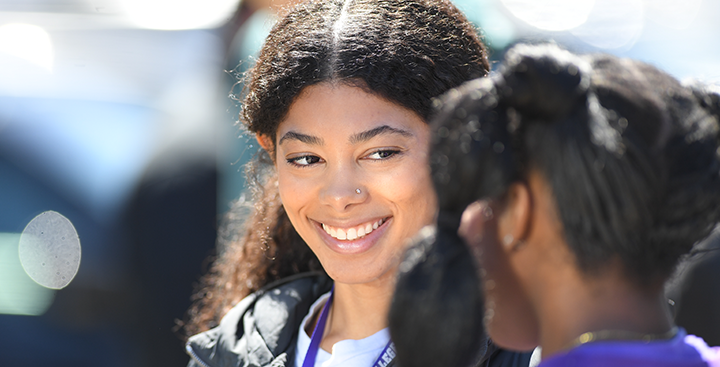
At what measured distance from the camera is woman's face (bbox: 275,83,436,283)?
173cm

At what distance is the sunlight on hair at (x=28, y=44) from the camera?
11.2 ft

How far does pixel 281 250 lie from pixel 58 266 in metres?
1.39

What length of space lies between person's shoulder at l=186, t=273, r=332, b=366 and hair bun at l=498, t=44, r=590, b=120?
1.33 metres

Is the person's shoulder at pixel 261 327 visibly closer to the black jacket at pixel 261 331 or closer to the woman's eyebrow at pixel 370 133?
the black jacket at pixel 261 331

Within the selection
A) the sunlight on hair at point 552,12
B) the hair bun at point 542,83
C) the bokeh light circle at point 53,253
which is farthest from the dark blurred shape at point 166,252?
the hair bun at point 542,83

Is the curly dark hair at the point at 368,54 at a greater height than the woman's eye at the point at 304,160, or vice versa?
the curly dark hair at the point at 368,54

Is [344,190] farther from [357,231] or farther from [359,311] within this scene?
[359,311]

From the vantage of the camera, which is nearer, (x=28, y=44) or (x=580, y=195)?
(x=580, y=195)

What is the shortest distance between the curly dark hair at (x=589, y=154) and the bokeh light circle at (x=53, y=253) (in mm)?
2664

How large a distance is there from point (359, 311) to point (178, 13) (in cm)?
238

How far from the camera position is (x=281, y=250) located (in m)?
2.40

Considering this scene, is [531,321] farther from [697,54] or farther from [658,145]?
[697,54]

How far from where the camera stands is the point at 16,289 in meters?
3.12

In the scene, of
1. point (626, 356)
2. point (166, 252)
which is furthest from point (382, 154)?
point (166, 252)
